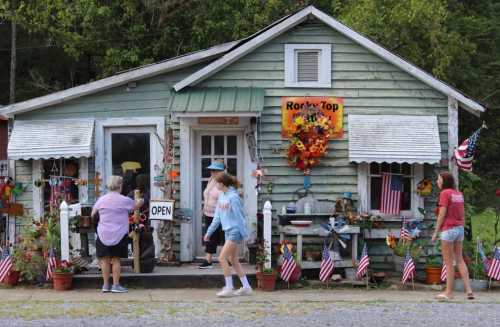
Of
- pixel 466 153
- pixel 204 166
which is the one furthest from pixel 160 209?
pixel 466 153

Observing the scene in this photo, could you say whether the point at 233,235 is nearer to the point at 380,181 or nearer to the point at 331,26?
the point at 380,181

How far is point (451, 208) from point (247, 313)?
10.0ft

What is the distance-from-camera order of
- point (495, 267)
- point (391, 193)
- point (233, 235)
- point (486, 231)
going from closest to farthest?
point (233, 235)
point (495, 267)
point (391, 193)
point (486, 231)

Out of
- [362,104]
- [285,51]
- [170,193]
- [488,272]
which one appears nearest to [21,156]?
[170,193]

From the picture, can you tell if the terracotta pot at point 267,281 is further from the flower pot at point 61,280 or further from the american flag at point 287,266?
the flower pot at point 61,280

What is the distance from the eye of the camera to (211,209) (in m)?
11.9

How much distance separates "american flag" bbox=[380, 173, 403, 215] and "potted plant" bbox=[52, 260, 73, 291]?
16.4ft

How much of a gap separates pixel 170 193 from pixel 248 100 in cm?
197

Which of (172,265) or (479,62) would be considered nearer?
(172,265)

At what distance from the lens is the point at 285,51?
41.2 feet

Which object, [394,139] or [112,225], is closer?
[112,225]

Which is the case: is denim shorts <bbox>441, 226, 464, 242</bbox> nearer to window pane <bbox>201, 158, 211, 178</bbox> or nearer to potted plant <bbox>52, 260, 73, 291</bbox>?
window pane <bbox>201, 158, 211, 178</bbox>

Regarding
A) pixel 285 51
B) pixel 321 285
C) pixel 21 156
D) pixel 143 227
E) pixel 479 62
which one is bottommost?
pixel 321 285

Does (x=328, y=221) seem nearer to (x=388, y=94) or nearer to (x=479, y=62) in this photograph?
(x=388, y=94)
